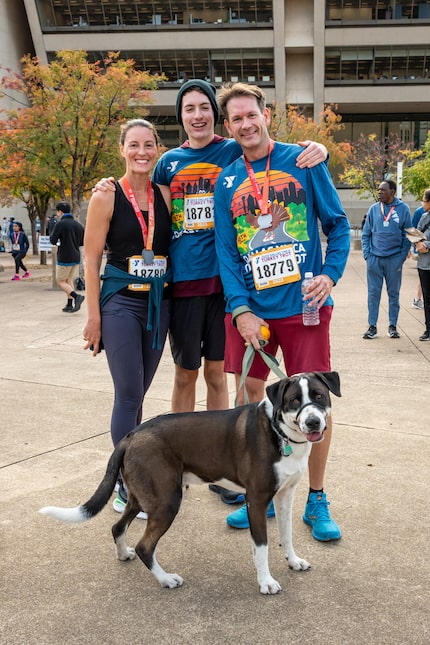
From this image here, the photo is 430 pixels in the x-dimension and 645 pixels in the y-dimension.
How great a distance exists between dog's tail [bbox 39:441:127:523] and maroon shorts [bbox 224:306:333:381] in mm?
901

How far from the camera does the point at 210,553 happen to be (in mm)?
3338

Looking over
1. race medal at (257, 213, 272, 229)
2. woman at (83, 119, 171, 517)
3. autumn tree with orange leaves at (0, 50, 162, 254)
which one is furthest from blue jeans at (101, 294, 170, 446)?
autumn tree with orange leaves at (0, 50, 162, 254)

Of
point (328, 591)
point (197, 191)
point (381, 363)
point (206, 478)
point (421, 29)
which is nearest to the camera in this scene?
point (328, 591)

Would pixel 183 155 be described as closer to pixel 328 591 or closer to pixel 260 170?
pixel 260 170

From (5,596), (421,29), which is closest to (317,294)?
(5,596)

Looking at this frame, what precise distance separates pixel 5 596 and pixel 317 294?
215 centimetres

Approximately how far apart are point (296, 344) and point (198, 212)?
105 centimetres

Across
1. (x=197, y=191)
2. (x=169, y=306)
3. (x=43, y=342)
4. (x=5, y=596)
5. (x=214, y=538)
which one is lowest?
(x=43, y=342)

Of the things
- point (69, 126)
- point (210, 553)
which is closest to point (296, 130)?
point (69, 126)

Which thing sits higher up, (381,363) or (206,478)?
(206,478)

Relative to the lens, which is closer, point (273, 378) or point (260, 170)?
point (260, 170)

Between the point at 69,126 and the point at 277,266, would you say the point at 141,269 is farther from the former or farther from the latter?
the point at 69,126

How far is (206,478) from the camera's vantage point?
314cm

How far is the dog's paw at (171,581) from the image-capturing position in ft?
9.84
